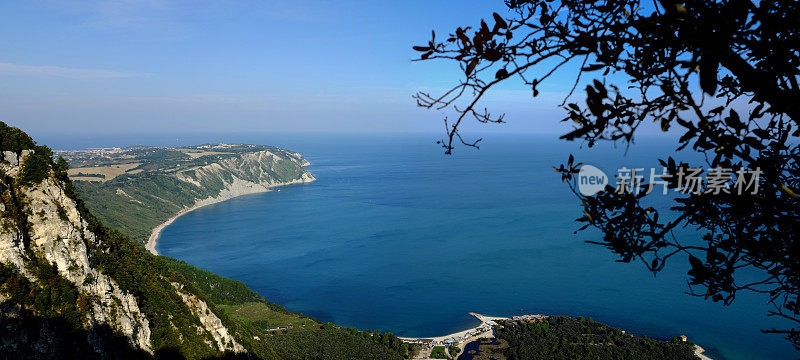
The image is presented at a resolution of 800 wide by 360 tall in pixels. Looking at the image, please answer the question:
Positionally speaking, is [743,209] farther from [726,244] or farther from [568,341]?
[568,341]

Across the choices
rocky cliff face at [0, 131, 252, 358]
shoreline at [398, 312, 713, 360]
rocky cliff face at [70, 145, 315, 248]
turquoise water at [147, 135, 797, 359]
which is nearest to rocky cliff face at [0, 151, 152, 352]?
rocky cliff face at [0, 131, 252, 358]

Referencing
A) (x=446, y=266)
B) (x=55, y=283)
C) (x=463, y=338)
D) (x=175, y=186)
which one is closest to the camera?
(x=55, y=283)

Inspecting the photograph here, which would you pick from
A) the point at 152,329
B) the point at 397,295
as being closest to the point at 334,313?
the point at 397,295

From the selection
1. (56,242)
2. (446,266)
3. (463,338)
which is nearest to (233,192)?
(446,266)

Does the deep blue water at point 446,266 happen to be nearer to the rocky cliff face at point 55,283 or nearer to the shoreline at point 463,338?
the shoreline at point 463,338

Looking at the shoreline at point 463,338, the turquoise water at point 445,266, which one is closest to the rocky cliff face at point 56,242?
the shoreline at point 463,338

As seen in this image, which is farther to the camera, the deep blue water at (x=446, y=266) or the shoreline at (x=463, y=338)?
the deep blue water at (x=446, y=266)

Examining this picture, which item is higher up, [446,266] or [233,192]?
[233,192]

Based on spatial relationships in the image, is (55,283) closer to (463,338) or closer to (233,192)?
(463,338)
